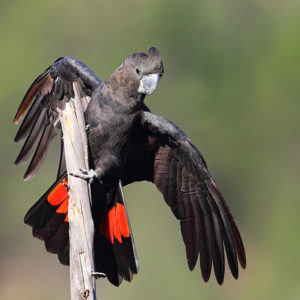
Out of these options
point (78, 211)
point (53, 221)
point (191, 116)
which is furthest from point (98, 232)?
point (191, 116)

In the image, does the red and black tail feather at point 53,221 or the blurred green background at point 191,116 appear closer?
the red and black tail feather at point 53,221

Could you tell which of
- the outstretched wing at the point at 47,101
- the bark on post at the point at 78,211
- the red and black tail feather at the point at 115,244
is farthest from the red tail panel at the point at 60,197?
the bark on post at the point at 78,211

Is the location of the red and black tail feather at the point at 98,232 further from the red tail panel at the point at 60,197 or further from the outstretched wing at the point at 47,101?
the outstretched wing at the point at 47,101

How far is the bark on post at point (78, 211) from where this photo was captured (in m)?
7.67

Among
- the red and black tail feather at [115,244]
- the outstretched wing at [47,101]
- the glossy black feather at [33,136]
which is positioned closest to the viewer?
the red and black tail feather at [115,244]

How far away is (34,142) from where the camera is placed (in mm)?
9961

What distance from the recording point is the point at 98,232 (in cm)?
929

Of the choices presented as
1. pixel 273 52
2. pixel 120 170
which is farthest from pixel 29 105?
pixel 273 52

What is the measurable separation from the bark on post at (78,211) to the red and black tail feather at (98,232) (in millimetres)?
616

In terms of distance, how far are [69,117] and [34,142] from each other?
5.36 ft

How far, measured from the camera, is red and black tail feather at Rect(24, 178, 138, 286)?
355 inches

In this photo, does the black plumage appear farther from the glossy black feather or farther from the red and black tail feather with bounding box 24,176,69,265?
the glossy black feather

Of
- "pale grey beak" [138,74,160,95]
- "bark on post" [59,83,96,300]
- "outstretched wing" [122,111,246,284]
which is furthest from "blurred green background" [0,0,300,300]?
"bark on post" [59,83,96,300]

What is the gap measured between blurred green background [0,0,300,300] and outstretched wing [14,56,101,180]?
878 centimetres
